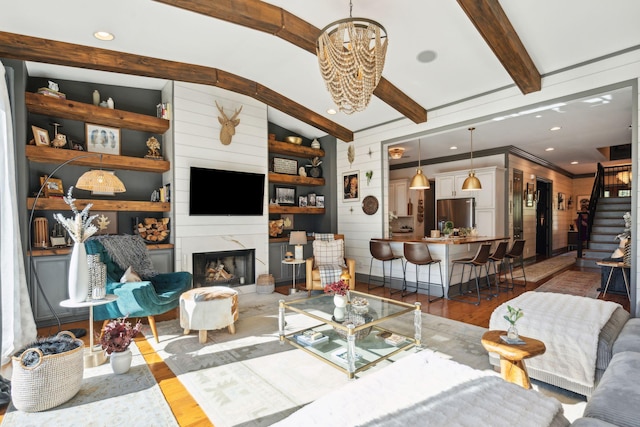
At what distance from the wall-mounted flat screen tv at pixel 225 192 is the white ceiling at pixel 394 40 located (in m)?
1.53

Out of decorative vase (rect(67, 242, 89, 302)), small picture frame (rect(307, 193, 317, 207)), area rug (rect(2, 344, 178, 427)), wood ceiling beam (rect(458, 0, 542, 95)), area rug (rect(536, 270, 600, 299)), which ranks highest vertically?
wood ceiling beam (rect(458, 0, 542, 95))

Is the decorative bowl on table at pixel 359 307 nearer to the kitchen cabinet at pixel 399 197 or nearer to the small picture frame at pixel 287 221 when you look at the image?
the small picture frame at pixel 287 221

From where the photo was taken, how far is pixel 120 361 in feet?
8.76

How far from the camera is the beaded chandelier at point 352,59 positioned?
2447 mm

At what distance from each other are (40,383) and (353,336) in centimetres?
217

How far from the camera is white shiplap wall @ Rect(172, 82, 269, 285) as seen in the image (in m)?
4.83

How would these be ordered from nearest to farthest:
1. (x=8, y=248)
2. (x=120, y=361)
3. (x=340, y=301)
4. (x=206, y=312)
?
(x=120, y=361) → (x=8, y=248) → (x=340, y=301) → (x=206, y=312)

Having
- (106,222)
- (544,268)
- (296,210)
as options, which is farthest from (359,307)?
(544,268)

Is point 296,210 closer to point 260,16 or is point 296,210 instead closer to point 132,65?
point 132,65

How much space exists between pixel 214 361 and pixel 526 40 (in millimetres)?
4489

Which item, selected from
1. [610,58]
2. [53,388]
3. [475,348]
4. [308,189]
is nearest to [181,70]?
[308,189]

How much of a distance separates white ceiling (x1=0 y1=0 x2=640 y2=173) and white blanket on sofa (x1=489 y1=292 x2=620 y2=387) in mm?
2665

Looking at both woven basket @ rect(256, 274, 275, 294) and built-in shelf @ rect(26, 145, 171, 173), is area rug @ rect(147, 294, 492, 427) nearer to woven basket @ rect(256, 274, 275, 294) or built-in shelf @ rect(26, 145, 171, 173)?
woven basket @ rect(256, 274, 275, 294)

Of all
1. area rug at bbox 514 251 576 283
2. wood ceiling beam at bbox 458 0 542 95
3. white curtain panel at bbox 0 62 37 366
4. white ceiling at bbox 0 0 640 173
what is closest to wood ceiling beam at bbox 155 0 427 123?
white ceiling at bbox 0 0 640 173
